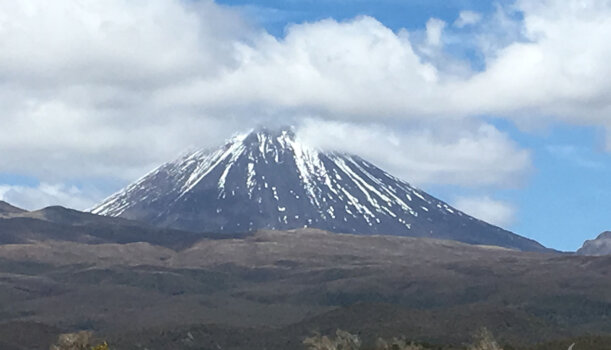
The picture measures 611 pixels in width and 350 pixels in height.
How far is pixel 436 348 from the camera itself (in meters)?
121

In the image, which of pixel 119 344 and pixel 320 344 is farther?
pixel 119 344

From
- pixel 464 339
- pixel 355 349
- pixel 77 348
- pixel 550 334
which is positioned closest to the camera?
pixel 77 348

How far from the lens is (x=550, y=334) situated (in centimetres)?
19175

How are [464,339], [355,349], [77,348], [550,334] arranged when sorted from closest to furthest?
1. [77,348]
2. [355,349]
3. [464,339]
4. [550,334]

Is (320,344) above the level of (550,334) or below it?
below

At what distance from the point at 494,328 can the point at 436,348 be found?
259ft

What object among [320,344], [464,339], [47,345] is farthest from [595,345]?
[47,345]

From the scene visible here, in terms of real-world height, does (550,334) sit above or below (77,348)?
above

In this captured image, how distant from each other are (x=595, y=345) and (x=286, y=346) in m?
88.0

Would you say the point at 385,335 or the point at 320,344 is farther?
the point at 385,335

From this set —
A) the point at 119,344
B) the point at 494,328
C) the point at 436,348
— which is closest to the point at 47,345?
the point at 119,344

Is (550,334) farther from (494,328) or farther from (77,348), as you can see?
(77,348)

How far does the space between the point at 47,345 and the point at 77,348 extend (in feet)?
348

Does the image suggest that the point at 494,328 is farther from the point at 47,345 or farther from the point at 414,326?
the point at 47,345
